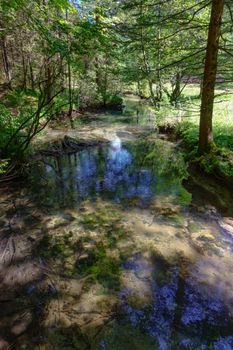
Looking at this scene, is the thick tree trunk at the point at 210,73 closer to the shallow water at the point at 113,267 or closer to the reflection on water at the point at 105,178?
the reflection on water at the point at 105,178

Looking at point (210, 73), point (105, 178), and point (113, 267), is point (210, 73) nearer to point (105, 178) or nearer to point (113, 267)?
point (105, 178)

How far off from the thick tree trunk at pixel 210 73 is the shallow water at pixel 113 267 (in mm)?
1687

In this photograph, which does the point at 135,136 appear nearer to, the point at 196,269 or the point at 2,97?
the point at 2,97

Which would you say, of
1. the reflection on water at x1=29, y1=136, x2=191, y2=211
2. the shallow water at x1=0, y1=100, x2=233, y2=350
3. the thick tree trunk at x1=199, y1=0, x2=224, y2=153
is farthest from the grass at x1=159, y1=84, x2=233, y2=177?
the shallow water at x1=0, y1=100, x2=233, y2=350

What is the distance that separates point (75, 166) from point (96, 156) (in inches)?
51.8

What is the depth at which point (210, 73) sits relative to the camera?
258 inches

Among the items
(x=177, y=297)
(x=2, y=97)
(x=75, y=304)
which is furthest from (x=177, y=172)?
(x=2, y=97)

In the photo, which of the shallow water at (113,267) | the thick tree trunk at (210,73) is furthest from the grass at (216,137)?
the shallow water at (113,267)

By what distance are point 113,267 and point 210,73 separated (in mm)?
5507

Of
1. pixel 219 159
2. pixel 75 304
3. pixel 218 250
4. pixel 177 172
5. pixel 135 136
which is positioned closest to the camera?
pixel 75 304

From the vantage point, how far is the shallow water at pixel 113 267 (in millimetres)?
2963

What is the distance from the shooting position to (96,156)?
9656mm

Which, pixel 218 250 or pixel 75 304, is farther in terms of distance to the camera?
pixel 218 250

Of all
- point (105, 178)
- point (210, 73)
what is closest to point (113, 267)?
point (105, 178)
